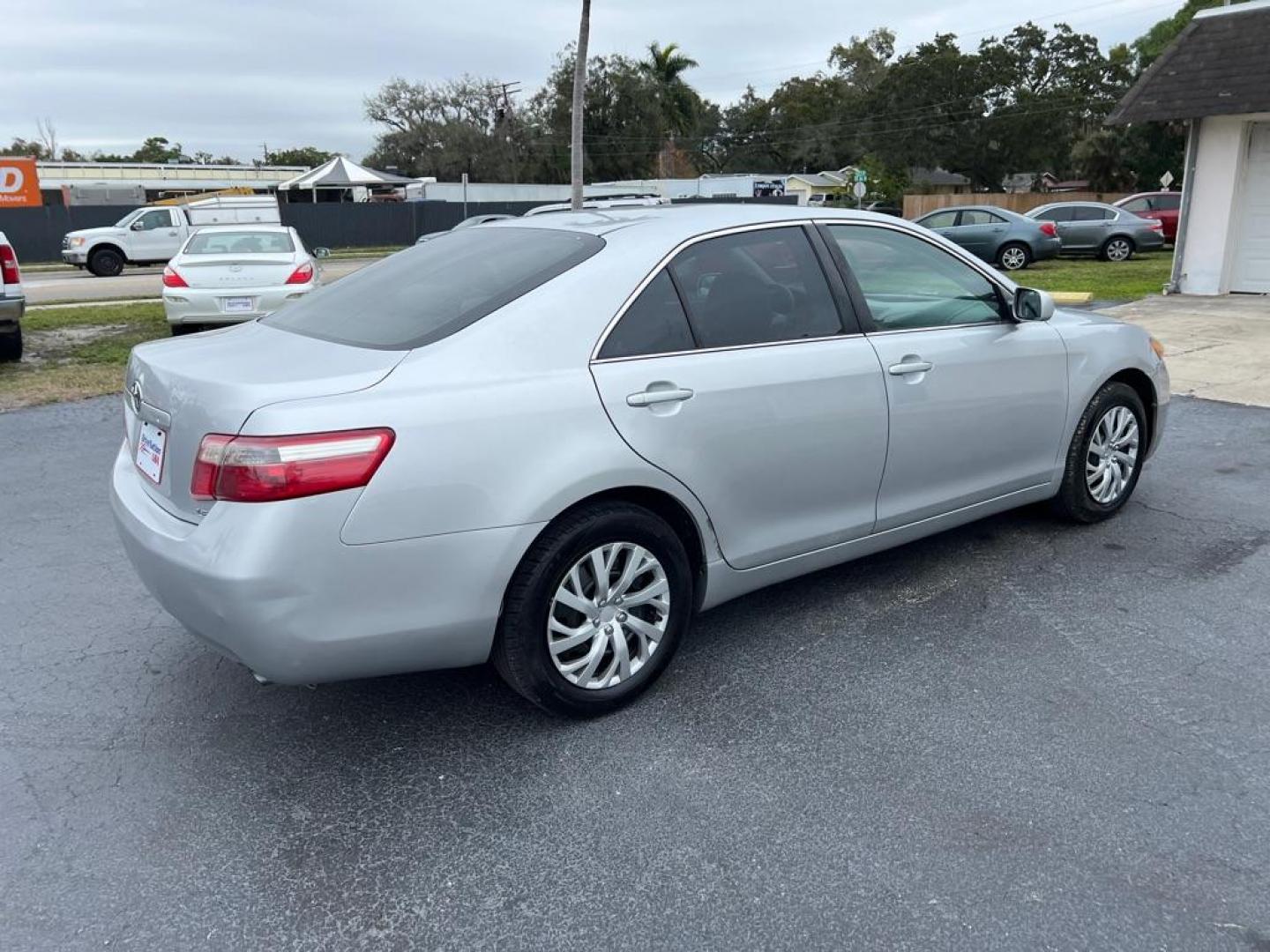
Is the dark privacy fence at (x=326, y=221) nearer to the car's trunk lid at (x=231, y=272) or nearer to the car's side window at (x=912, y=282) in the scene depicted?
the car's trunk lid at (x=231, y=272)

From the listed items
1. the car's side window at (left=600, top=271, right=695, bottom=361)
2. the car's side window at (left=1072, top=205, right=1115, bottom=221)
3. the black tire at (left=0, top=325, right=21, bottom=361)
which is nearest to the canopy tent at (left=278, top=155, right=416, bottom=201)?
the car's side window at (left=1072, top=205, right=1115, bottom=221)

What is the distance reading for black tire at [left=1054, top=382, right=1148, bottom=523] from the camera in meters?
4.86

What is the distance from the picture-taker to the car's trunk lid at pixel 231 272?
1075 centimetres

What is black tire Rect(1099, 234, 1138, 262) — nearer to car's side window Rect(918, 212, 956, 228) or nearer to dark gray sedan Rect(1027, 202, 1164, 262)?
dark gray sedan Rect(1027, 202, 1164, 262)

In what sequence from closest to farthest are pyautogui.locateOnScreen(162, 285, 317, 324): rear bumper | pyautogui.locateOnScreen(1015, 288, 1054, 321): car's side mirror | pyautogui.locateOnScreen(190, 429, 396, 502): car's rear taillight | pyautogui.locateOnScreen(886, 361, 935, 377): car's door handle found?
pyautogui.locateOnScreen(190, 429, 396, 502): car's rear taillight, pyautogui.locateOnScreen(886, 361, 935, 377): car's door handle, pyautogui.locateOnScreen(1015, 288, 1054, 321): car's side mirror, pyautogui.locateOnScreen(162, 285, 317, 324): rear bumper

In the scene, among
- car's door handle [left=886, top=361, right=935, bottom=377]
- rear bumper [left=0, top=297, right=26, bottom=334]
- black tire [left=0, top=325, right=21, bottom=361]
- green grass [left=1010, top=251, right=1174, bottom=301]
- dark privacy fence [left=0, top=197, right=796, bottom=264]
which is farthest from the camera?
dark privacy fence [left=0, top=197, right=796, bottom=264]

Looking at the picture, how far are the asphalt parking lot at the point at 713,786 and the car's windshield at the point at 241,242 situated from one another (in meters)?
8.27

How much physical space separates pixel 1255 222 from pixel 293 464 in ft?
52.2

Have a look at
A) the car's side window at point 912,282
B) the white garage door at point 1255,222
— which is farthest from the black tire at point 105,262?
the car's side window at point 912,282

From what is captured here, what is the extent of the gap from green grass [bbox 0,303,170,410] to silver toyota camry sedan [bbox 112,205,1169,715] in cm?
624

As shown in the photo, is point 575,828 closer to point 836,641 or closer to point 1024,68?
point 836,641

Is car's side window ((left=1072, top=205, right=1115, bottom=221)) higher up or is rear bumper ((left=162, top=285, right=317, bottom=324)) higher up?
car's side window ((left=1072, top=205, right=1115, bottom=221))

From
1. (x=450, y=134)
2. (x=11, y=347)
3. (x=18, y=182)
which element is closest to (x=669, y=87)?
(x=450, y=134)

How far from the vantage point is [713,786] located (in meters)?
3.00
